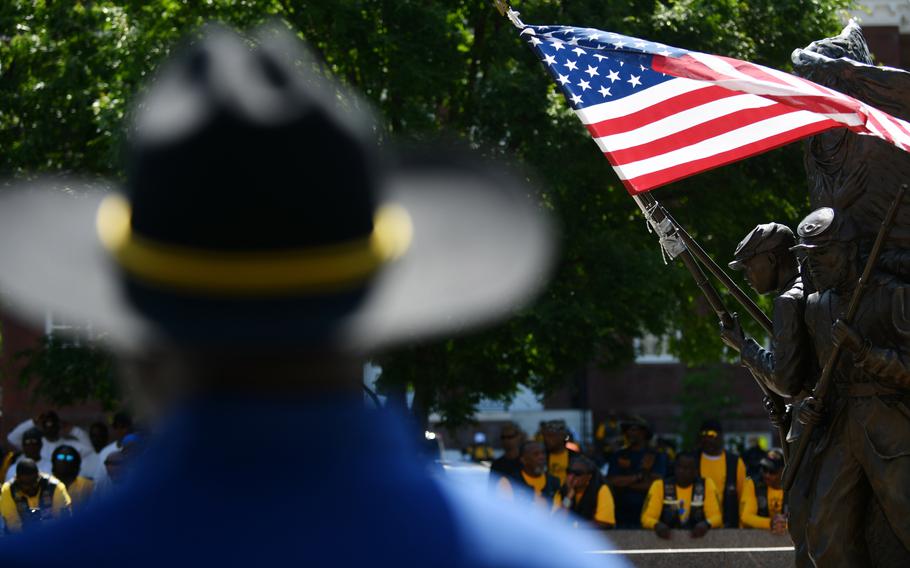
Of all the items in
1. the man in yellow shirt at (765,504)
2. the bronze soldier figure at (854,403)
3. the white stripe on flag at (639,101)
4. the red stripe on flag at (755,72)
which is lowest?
the man in yellow shirt at (765,504)

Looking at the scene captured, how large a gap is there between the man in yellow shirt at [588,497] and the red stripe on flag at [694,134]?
4.88 meters

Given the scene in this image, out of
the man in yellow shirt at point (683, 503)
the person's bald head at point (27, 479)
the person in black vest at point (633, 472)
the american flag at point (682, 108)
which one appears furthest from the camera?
the person in black vest at point (633, 472)

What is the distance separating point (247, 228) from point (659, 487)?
1044cm

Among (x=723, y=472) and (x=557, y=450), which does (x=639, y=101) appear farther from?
(x=557, y=450)

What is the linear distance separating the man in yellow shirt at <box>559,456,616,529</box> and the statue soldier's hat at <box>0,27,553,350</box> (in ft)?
32.9

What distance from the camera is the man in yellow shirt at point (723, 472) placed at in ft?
39.2

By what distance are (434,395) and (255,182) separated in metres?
15.5

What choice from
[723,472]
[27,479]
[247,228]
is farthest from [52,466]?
[247,228]

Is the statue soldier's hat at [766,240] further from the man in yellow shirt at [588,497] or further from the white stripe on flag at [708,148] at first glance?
the man in yellow shirt at [588,497]

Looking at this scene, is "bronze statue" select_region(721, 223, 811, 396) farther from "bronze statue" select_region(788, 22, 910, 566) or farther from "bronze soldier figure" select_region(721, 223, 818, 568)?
"bronze statue" select_region(788, 22, 910, 566)

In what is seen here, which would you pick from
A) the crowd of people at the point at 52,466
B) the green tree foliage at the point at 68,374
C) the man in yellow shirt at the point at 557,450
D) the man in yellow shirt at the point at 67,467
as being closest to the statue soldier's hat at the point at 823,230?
the crowd of people at the point at 52,466

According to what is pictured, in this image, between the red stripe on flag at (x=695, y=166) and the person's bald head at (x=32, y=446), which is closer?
the red stripe on flag at (x=695, y=166)

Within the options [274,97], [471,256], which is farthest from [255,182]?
[471,256]

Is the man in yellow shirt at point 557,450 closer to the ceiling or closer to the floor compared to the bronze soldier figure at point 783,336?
closer to the floor
